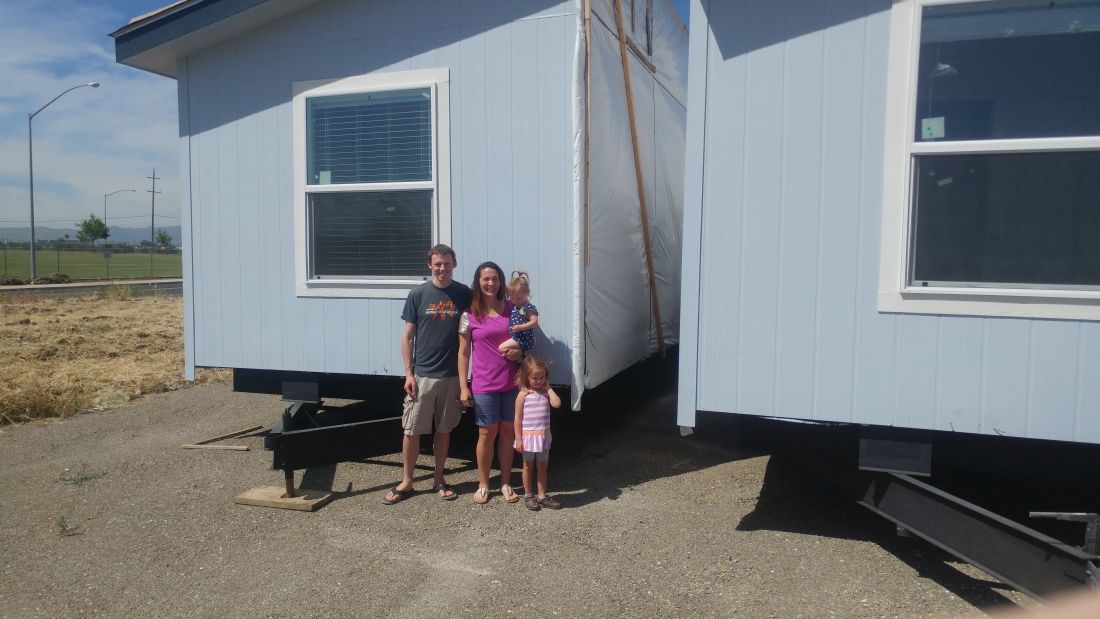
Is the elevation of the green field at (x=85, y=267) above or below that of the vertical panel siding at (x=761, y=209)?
below

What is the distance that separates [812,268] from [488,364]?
1830 millimetres

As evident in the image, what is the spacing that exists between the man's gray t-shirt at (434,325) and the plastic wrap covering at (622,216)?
0.78 metres

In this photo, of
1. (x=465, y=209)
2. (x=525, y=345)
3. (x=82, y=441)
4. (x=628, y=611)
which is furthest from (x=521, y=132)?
(x=82, y=441)

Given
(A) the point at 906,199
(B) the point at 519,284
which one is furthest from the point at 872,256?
(B) the point at 519,284

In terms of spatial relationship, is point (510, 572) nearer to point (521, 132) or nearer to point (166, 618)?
point (166, 618)

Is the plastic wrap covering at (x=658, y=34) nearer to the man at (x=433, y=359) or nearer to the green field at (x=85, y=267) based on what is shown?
the man at (x=433, y=359)

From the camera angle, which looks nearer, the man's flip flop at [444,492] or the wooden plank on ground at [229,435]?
the man's flip flop at [444,492]

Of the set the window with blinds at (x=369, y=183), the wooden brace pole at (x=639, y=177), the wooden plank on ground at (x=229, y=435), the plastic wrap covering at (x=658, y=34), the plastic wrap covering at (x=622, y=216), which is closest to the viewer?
the plastic wrap covering at (x=622, y=216)

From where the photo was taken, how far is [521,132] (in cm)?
449

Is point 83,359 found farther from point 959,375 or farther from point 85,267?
point 85,267

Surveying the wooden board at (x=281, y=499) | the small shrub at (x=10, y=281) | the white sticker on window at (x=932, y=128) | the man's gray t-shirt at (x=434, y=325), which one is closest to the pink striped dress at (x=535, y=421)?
the man's gray t-shirt at (x=434, y=325)

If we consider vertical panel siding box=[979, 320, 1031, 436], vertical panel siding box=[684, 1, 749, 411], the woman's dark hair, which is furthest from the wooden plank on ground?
vertical panel siding box=[979, 320, 1031, 436]

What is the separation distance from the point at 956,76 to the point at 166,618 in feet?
13.0

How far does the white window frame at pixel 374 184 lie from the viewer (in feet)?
15.2
